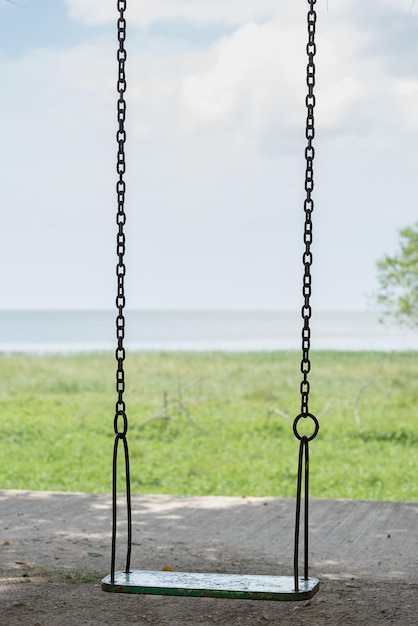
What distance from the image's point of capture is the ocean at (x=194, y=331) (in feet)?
134

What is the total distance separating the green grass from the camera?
893 cm

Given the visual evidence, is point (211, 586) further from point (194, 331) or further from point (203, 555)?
point (194, 331)

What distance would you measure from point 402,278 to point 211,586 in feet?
32.4

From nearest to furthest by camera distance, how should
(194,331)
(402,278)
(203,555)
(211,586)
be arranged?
(211,586) < (203,555) < (402,278) < (194,331)

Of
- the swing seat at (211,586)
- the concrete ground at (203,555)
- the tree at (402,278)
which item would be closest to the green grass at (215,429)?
the tree at (402,278)

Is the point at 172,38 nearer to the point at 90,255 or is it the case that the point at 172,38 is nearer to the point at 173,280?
the point at 90,255

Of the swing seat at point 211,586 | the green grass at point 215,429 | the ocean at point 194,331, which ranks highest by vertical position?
the ocean at point 194,331

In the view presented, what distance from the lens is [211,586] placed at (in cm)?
307

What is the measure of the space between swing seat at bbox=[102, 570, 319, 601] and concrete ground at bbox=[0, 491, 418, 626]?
52cm

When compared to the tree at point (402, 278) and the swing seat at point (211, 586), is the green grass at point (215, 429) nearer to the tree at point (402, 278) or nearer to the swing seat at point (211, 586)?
the tree at point (402, 278)

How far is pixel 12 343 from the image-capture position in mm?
46156

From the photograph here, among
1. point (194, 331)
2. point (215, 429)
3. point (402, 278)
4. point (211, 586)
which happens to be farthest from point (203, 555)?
point (194, 331)

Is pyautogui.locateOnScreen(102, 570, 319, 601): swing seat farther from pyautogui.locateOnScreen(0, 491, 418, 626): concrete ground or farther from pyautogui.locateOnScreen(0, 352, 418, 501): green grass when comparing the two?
pyautogui.locateOnScreen(0, 352, 418, 501): green grass

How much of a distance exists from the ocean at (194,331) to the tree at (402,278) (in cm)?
2176
